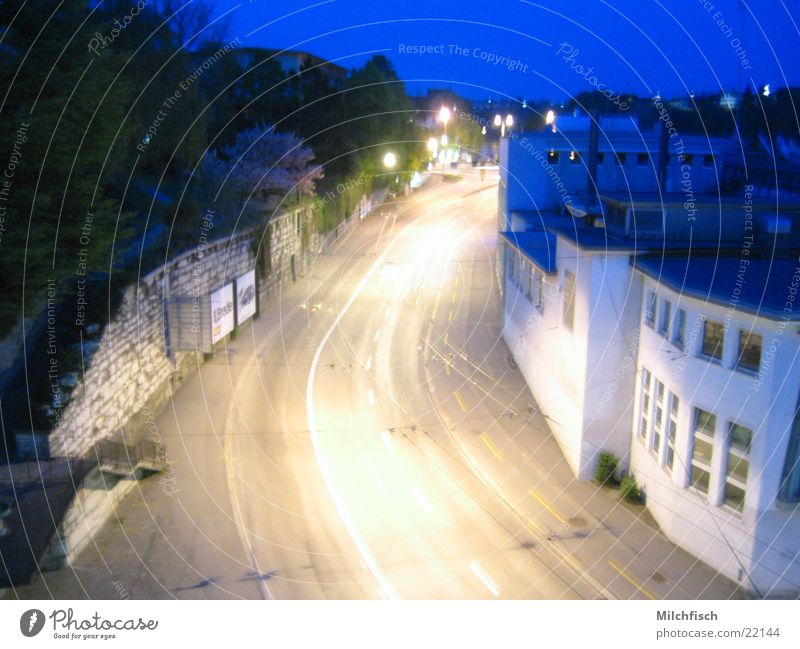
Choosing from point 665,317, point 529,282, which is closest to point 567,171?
point 529,282

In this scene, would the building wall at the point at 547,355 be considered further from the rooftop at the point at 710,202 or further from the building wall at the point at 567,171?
the building wall at the point at 567,171

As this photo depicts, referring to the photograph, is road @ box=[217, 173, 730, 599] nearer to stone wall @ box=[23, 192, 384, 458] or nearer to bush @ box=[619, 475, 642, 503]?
bush @ box=[619, 475, 642, 503]

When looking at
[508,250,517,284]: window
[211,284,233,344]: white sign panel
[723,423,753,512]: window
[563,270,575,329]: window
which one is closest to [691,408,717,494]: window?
[723,423,753,512]: window

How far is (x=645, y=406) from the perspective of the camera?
26.9ft

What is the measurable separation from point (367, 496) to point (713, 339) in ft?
12.2

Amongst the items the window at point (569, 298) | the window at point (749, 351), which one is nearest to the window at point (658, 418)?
the window at point (749, 351)

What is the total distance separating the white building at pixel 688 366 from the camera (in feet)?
20.4

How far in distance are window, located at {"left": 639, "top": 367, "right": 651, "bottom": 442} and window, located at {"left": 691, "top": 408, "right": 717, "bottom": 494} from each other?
1.07 metres

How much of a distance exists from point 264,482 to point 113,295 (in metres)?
2.99

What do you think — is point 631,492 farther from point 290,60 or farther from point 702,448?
point 290,60

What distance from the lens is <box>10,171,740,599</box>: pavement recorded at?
657 cm
